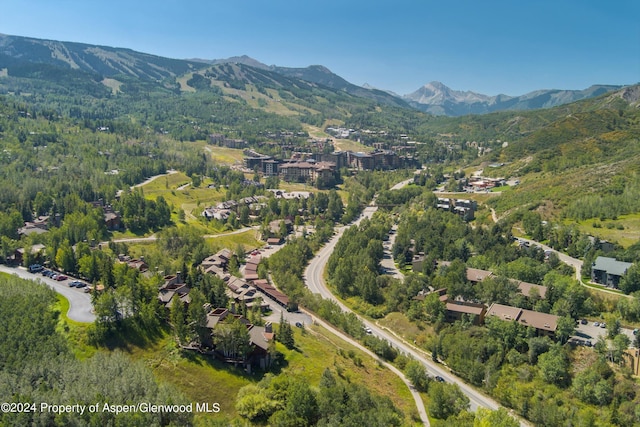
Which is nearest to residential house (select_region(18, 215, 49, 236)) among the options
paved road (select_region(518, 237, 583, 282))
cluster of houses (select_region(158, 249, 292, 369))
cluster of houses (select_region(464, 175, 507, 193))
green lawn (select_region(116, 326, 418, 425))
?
cluster of houses (select_region(158, 249, 292, 369))

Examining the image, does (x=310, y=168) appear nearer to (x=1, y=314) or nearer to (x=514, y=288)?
(x=514, y=288)

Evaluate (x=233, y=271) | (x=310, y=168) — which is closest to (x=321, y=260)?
(x=233, y=271)

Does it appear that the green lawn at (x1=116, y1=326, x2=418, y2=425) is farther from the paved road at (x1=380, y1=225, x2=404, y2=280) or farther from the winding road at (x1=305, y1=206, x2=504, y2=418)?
the paved road at (x1=380, y1=225, x2=404, y2=280)

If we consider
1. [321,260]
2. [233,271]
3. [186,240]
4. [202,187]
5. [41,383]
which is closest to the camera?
[41,383]

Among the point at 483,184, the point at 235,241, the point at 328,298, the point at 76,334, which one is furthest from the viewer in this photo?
the point at 483,184

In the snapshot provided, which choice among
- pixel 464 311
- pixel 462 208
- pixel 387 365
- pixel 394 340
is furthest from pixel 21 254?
pixel 462 208

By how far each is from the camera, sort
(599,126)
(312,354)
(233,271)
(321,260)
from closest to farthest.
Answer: (312,354) < (233,271) < (321,260) < (599,126)

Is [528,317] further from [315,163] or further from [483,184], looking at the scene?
[315,163]
